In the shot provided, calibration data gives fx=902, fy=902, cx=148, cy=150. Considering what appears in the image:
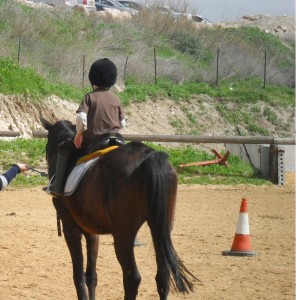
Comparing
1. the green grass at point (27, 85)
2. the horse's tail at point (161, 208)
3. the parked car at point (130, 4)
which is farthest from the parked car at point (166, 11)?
the horse's tail at point (161, 208)

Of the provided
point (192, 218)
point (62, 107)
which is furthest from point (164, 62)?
point (192, 218)

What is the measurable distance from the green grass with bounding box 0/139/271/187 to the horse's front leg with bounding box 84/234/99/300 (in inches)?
437

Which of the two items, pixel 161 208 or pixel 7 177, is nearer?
pixel 161 208

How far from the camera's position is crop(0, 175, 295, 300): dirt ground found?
388 inches

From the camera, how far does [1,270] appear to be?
1091cm

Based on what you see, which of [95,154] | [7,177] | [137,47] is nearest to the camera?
[7,177]

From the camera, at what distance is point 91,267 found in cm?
927

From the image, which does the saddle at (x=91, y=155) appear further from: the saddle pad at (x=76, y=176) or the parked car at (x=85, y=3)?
the parked car at (x=85, y=3)

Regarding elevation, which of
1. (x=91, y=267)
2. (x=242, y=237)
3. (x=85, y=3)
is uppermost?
(x=85, y=3)

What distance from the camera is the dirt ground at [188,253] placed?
9867 millimetres

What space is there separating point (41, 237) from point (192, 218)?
3563mm

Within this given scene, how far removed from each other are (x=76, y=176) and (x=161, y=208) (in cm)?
122

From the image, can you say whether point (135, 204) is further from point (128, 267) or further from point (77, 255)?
point (77, 255)

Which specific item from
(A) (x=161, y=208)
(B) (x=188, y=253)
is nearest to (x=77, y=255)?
(A) (x=161, y=208)
